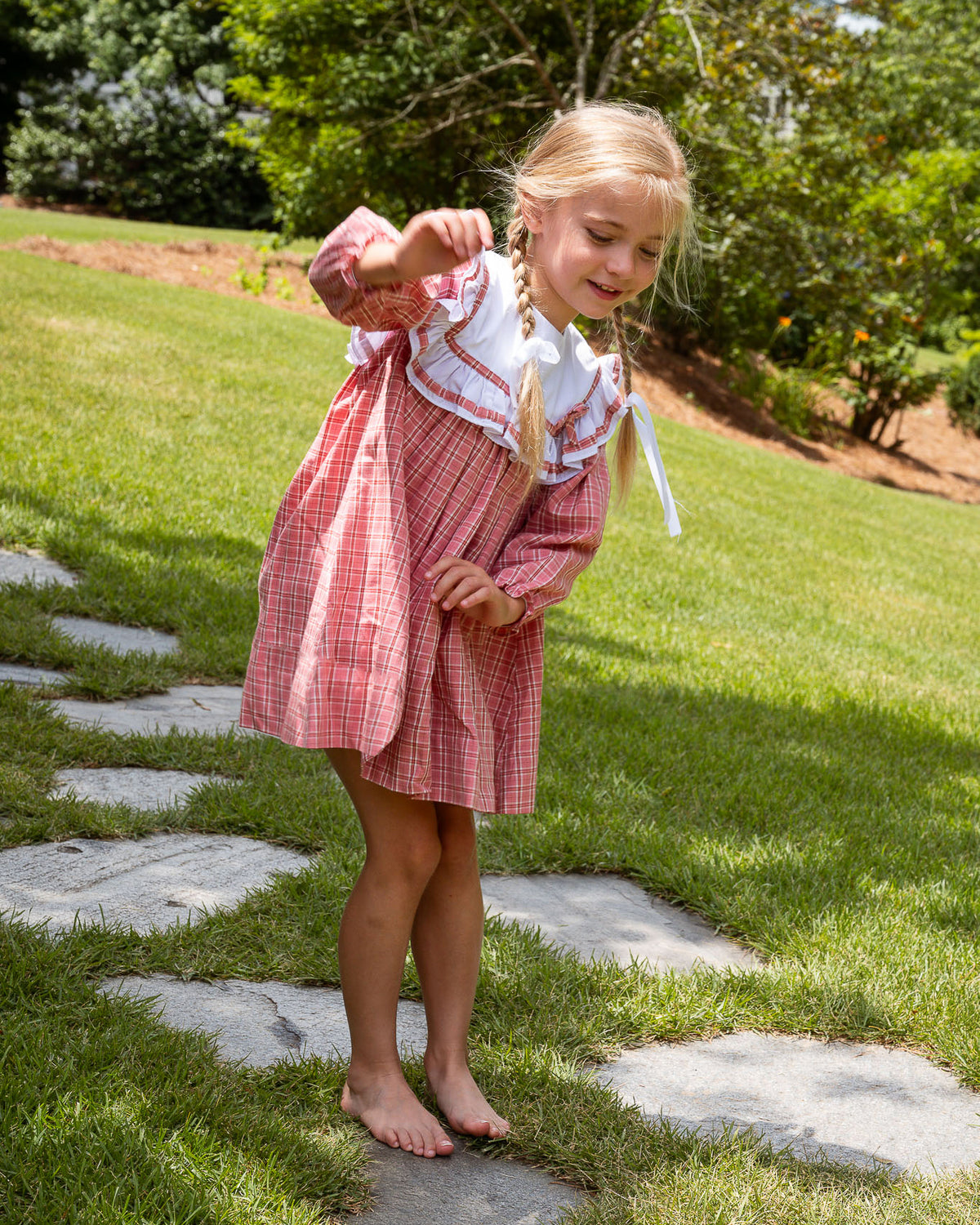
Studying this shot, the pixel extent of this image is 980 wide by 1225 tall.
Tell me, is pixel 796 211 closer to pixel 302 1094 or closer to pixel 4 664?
pixel 4 664

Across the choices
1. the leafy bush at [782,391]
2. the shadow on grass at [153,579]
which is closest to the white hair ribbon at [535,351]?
the shadow on grass at [153,579]

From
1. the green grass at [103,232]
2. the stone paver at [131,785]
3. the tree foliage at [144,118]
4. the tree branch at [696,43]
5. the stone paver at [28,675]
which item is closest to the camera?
the stone paver at [131,785]

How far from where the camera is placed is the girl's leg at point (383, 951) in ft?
6.35

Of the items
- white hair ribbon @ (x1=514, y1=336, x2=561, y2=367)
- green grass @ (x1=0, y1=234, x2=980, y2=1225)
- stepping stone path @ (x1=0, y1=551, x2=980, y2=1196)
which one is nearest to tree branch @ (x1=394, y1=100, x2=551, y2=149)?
green grass @ (x1=0, y1=234, x2=980, y2=1225)

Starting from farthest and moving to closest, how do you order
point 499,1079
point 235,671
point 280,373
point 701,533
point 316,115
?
point 316,115
point 280,373
point 701,533
point 235,671
point 499,1079

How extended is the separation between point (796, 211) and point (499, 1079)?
12.9m

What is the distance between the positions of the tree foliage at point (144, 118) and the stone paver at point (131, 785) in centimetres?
2271

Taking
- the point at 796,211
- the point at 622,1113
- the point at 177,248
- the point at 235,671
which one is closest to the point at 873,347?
the point at 796,211

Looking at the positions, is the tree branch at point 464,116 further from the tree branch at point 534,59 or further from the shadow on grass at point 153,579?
the shadow on grass at point 153,579

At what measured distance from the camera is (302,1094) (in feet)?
6.55

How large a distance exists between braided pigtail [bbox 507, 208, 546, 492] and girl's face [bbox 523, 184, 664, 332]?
5 centimetres

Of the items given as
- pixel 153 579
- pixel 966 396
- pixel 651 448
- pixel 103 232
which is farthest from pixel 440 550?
pixel 966 396

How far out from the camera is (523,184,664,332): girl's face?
76.9 inches

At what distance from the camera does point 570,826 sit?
127 inches
